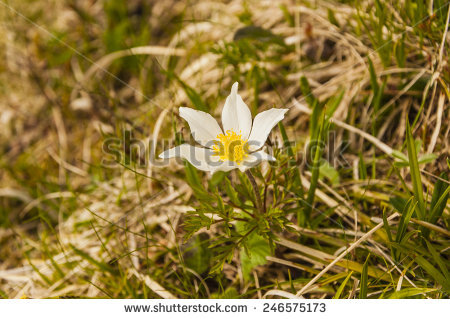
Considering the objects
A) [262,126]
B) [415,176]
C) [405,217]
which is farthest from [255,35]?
[405,217]

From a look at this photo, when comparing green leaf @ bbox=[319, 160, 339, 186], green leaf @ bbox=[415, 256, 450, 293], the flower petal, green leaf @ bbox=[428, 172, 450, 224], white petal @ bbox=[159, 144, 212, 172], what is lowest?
green leaf @ bbox=[415, 256, 450, 293]

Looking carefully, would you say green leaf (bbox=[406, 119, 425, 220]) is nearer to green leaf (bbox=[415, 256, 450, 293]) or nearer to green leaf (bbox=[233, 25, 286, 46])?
green leaf (bbox=[415, 256, 450, 293])

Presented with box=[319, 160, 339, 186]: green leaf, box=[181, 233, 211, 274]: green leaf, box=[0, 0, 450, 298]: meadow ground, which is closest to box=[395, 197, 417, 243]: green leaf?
box=[0, 0, 450, 298]: meadow ground

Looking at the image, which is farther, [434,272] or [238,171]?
[238,171]

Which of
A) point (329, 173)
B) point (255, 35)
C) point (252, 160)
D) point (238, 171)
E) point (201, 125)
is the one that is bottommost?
point (329, 173)

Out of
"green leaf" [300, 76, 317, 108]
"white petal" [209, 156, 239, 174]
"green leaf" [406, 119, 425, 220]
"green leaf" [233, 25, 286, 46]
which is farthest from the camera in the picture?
"green leaf" [233, 25, 286, 46]

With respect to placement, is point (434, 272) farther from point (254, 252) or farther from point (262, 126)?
point (262, 126)
